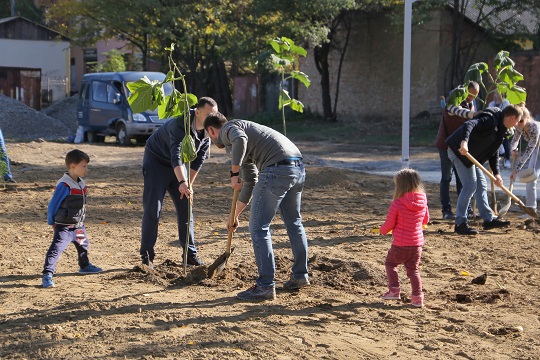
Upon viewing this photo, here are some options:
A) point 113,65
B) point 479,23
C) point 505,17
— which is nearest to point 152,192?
point 479,23

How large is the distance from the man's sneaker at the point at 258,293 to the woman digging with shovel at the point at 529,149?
214 inches

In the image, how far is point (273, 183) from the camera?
6902mm

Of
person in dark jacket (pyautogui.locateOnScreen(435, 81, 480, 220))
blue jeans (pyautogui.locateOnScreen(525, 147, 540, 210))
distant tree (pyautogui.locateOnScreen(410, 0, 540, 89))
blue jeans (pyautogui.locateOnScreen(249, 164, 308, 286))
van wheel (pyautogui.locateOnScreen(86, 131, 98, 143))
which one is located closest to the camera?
blue jeans (pyautogui.locateOnScreen(249, 164, 308, 286))

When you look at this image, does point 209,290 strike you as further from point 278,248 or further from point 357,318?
point 278,248

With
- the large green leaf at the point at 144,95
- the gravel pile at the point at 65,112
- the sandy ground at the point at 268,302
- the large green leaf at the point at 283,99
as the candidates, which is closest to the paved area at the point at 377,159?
the large green leaf at the point at 283,99

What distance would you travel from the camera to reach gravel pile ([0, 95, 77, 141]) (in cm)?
3153

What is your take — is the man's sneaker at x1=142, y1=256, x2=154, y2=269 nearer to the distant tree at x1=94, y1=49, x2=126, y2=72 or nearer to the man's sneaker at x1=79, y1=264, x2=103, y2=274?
the man's sneaker at x1=79, y1=264, x2=103, y2=274

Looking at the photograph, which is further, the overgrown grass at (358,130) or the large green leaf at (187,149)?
the overgrown grass at (358,130)

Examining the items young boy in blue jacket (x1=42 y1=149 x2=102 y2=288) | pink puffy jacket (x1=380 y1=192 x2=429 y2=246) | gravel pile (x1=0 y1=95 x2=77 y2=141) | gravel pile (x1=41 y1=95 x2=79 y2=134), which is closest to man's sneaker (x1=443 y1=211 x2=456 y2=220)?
pink puffy jacket (x1=380 y1=192 x2=429 y2=246)

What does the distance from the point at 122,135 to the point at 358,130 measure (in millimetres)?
9348

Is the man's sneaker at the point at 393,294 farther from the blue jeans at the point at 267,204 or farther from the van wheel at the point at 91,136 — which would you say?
the van wheel at the point at 91,136

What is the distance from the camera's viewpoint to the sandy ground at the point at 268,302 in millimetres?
5621

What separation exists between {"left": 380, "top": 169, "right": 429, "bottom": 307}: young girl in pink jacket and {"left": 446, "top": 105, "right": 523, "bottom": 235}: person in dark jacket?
3379 mm

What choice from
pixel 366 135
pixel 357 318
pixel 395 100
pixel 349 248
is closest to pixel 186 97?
pixel 357 318
